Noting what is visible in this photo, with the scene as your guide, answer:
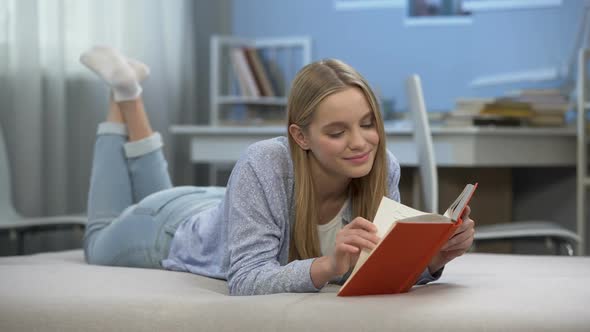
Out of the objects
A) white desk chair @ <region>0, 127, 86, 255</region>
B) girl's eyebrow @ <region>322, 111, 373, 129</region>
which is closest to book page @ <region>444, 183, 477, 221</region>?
girl's eyebrow @ <region>322, 111, 373, 129</region>

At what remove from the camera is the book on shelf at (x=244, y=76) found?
379cm

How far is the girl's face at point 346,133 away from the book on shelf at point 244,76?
244 centimetres

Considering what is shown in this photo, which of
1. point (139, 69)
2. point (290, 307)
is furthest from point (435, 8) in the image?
point (290, 307)

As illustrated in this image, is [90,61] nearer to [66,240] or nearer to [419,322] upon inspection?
[66,240]

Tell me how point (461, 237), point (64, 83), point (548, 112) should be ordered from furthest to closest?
point (548, 112) → point (64, 83) → point (461, 237)

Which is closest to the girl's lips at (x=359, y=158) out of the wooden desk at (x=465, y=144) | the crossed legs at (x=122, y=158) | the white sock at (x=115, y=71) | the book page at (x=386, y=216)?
the book page at (x=386, y=216)

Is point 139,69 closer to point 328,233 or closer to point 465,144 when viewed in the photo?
point 328,233

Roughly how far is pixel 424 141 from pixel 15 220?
127cm

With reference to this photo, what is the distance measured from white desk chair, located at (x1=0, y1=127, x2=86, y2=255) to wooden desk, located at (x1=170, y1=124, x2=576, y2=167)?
2.31 ft

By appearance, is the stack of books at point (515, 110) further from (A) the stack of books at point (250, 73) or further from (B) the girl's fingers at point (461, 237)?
(B) the girl's fingers at point (461, 237)

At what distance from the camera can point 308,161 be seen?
4.82ft

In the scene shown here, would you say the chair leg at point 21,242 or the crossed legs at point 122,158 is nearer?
the crossed legs at point 122,158

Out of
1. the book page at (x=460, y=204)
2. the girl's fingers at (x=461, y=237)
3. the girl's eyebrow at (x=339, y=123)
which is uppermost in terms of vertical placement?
the girl's eyebrow at (x=339, y=123)

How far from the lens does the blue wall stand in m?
3.67
